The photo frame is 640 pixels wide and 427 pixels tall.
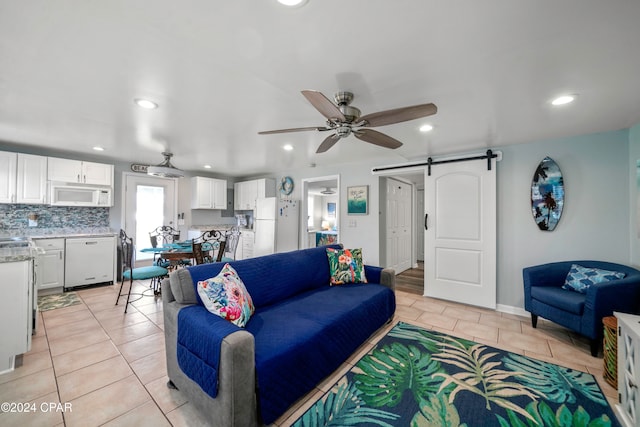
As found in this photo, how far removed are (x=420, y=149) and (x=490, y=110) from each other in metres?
1.39

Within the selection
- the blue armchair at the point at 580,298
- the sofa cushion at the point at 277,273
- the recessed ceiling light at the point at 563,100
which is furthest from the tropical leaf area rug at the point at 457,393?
the recessed ceiling light at the point at 563,100

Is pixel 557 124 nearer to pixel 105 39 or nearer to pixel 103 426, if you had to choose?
pixel 105 39

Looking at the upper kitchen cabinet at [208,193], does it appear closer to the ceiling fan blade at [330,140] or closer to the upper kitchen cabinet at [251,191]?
the upper kitchen cabinet at [251,191]

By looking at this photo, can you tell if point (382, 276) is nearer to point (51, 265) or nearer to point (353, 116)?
point (353, 116)

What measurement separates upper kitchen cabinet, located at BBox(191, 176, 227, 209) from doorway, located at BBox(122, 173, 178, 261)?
0.42 m

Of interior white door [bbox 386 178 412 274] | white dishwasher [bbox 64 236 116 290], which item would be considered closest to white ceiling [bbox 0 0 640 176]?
white dishwasher [bbox 64 236 116 290]

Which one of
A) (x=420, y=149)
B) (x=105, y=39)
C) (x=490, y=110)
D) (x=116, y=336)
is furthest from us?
(x=420, y=149)

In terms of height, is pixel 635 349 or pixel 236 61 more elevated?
pixel 236 61

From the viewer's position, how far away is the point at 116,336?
2.72 meters

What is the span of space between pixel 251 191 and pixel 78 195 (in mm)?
3226

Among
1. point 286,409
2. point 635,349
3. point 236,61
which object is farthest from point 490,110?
point 286,409

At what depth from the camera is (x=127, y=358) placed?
2.32 meters

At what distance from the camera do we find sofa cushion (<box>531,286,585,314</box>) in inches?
99.1

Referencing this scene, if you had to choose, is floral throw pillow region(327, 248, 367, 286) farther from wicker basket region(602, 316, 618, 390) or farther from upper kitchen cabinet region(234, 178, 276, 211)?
upper kitchen cabinet region(234, 178, 276, 211)
